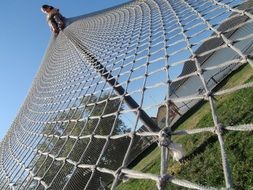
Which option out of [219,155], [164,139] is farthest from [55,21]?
[164,139]

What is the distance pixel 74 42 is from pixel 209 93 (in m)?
7.55

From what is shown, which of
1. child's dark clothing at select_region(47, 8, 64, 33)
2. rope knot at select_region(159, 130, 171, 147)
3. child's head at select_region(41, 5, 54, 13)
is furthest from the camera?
child's head at select_region(41, 5, 54, 13)

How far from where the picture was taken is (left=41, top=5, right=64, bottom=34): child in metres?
13.1

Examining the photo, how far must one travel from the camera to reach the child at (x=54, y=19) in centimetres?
1309

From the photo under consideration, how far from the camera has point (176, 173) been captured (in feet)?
18.6

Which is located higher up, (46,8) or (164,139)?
(164,139)

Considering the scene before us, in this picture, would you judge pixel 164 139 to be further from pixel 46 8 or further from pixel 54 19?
pixel 46 8

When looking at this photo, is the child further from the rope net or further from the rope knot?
the rope knot

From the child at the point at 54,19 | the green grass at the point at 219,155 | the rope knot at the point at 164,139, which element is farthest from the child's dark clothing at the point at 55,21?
the rope knot at the point at 164,139

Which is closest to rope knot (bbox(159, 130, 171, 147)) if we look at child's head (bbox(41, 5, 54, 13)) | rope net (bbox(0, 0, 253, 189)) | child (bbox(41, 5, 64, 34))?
rope net (bbox(0, 0, 253, 189))

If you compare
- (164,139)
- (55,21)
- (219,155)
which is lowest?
(55,21)

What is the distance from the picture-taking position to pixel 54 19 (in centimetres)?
1318

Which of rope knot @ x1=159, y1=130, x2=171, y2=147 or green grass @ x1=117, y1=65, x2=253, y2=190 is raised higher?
rope knot @ x1=159, y1=130, x2=171, y2=147

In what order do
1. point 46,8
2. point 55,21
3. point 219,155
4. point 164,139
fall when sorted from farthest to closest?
point 46,8 → point 55,21 → point 219,155 → point 164,139
